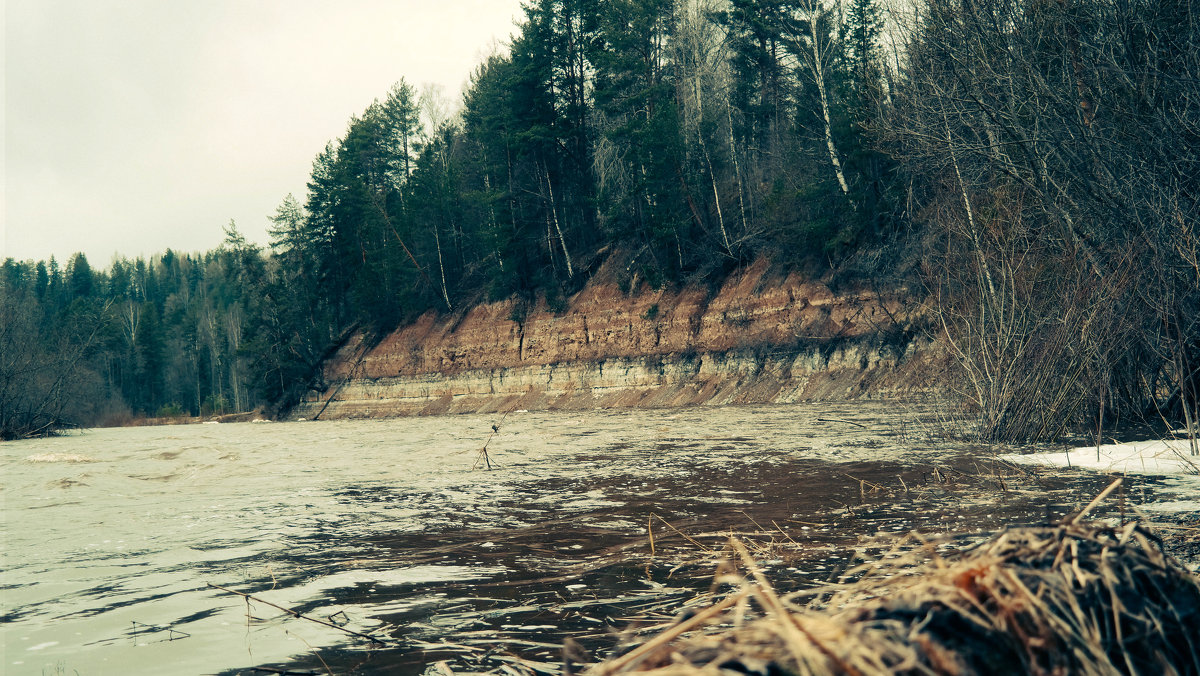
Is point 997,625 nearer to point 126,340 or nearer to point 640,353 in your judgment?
point 640,353

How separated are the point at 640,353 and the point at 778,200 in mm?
9524

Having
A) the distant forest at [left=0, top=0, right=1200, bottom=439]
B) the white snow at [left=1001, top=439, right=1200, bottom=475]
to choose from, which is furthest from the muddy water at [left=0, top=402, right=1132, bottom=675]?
the distant forest at [left=0, top=0, right=1200, bottom=439]

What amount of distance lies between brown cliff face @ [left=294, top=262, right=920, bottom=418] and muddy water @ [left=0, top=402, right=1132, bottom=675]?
52.6 feet

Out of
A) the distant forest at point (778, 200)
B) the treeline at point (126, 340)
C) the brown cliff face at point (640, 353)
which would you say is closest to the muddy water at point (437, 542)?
the distant forest at point (778, 200)

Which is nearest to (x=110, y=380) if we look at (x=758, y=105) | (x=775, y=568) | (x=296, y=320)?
(x=296, y=320)

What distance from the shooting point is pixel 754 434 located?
16453 mm

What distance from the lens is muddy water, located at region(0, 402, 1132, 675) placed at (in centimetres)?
404

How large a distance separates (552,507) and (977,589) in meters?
7.04

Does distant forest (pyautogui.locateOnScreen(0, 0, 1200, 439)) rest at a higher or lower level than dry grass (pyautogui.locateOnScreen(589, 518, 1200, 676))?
higher

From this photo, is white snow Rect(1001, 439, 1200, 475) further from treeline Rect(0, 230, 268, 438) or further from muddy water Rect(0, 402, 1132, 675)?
treeline Rect(0, 230, 268, 438)

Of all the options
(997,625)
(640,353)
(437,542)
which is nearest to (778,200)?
(640,353)

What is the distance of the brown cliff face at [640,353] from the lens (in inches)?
1160

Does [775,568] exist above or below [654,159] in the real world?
below

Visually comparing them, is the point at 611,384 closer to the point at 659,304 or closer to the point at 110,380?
the point at 659,304
